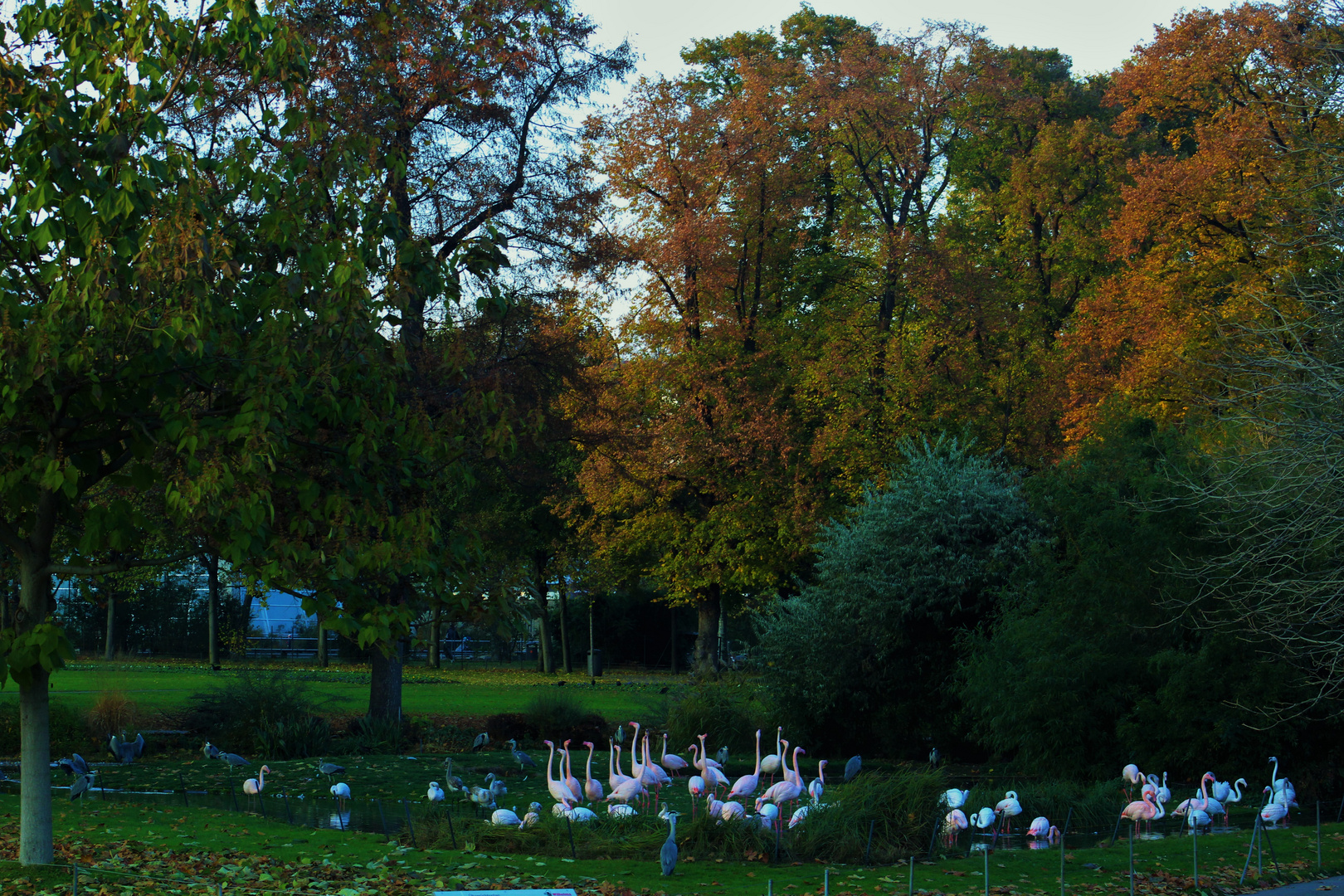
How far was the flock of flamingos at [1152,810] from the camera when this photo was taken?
13.9 meters

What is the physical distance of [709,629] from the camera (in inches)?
1414

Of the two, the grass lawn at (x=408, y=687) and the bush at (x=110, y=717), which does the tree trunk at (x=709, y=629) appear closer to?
the grass lawn at (x=408, y=687)

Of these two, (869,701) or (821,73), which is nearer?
(869,701)

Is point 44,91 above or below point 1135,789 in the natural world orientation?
above

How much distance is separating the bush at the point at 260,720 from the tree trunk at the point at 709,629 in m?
13.8

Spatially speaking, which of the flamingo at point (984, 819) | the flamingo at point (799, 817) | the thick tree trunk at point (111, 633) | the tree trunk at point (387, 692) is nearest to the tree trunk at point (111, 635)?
the thick tree trunk at point (111, 633)

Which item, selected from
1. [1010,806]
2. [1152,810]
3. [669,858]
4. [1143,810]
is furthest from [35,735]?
[1152,810]

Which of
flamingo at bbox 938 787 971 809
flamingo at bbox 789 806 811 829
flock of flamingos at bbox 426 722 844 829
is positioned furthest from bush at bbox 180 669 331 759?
flamingo at bbox 938 787 971 809

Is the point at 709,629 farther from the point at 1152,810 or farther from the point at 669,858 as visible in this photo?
the point at 669,858

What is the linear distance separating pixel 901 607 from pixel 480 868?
13183 mm

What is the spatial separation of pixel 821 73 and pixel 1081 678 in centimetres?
2109

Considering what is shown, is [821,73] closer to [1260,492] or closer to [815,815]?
[1260,492]

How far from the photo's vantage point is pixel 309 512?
32.4 ft

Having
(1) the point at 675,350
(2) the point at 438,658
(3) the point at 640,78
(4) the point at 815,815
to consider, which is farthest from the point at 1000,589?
(2) the point at 438,658
